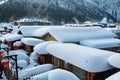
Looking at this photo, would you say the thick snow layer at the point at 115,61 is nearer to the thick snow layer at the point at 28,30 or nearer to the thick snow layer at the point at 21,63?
the thick snow layer at the point at 21,63

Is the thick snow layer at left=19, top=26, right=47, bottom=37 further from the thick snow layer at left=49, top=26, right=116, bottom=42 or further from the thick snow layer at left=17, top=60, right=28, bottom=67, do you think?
the thick snow layer at left=17, top=60, right=28, bottom=67

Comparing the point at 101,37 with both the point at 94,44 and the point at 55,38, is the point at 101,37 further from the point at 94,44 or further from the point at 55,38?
the point at 55,38

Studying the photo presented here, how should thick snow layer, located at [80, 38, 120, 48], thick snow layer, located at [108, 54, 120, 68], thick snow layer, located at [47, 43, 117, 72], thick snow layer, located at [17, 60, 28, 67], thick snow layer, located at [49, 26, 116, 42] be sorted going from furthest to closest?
1. thick snow layer, located at [49, 26, 116, 42]
2. thick snow layer, located at [80, 38, 120, 48]
3. thick snow layer, located at [17, 60, 28, 67]
4. thick snow layer, located at [47, 43, 117, 72]
5. thick snow layer, located at [108, 54, 120, 68]

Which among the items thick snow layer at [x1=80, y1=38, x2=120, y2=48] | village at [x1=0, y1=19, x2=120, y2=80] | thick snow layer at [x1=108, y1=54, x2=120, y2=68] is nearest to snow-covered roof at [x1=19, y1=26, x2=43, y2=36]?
village at [x1=0, y1=19, x2=120, y2=80]

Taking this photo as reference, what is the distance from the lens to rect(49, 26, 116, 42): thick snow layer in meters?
22.5

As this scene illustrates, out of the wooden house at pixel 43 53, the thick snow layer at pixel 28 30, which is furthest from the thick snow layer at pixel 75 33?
the thick snow layer at pixel 28 30

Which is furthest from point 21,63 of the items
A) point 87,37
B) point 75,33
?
point 87,37

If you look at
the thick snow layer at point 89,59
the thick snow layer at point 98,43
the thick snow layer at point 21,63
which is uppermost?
the thick snow layer at point 89,59

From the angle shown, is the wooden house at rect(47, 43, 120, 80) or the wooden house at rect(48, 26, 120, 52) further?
the wooden house at rect(48, 26, 120, 52)

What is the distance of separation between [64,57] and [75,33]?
9.13 meters

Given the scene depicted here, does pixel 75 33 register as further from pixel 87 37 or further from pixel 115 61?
pixel 115 61

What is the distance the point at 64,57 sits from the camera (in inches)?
599

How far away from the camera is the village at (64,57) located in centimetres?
1230

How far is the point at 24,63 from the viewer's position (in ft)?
57.9
